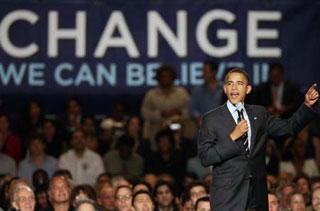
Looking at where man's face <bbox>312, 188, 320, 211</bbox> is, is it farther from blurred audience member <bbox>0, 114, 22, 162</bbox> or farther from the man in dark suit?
blurred audience member <bbox>0, 114, 22, 162</bbox>

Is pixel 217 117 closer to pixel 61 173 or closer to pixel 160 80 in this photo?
pixel 61 173

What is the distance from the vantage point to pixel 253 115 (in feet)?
30.8

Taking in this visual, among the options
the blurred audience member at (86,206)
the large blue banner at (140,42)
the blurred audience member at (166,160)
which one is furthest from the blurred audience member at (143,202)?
the large blue banner at (140,42)

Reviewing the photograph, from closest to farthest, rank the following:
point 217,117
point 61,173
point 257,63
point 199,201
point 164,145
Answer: point 217,117 → point 199,201 → point 61,173 → point 164,145 → point 257,63

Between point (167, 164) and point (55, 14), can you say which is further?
point (55, 14)

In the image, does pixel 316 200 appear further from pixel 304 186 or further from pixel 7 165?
pixel 7 165

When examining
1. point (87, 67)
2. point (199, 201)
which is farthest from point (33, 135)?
point (199, 201)

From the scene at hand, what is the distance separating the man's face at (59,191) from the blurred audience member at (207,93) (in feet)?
10.7

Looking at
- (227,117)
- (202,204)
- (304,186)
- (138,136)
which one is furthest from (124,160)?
(227,117)

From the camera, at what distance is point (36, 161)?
1567 centimetres

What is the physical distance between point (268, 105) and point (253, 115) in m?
6.89

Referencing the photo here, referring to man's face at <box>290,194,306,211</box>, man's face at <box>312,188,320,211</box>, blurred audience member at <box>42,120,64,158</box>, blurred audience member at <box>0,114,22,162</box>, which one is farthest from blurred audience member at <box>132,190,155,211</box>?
blurred audience member at <box>0,114,22,162</box>

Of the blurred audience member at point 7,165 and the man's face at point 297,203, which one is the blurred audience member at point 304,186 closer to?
the man's face at point 297,203

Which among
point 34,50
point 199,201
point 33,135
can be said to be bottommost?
point 199,201
